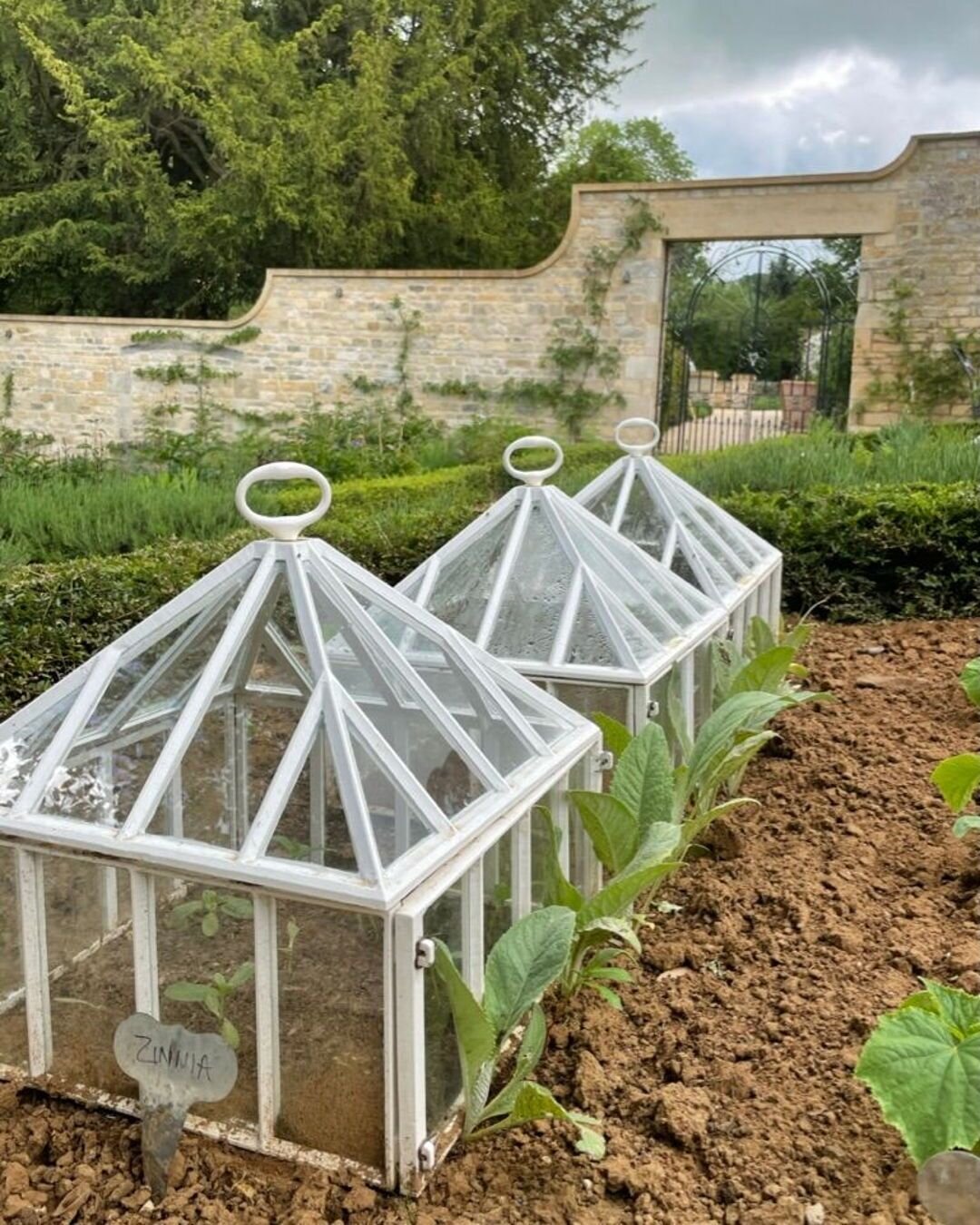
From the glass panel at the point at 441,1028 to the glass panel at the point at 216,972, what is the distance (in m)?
0.30

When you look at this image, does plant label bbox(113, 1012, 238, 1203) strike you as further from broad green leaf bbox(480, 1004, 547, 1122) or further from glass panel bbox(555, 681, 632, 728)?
glass panel bbox(555, 681, 632, 728)

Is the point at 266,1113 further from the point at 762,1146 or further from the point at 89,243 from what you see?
the point at 89,243

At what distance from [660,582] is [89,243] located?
17.2 meters

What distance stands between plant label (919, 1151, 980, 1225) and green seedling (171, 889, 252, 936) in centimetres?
110

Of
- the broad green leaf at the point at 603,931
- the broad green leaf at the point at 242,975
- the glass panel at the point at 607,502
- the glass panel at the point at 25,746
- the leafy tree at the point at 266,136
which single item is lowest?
the broad green leaf at the point at 603,931

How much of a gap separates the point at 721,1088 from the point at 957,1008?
1.65ft

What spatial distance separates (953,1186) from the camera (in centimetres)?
157

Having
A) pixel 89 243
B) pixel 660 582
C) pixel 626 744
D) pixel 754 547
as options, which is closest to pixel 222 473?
pixel 754 547

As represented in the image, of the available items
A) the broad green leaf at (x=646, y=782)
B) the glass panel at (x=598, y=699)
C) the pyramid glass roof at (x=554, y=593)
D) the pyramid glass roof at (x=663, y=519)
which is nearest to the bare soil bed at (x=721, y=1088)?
the broad green leaf at (x=646, y=782)

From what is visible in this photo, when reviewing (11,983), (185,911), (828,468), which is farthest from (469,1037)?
(828,468)

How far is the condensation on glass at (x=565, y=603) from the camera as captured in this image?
3.09 metres

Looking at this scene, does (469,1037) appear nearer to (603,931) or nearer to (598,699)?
(603,931)

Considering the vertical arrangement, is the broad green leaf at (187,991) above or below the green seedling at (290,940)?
below

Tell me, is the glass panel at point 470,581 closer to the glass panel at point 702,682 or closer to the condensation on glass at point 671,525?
the glass panel at point 702,682
